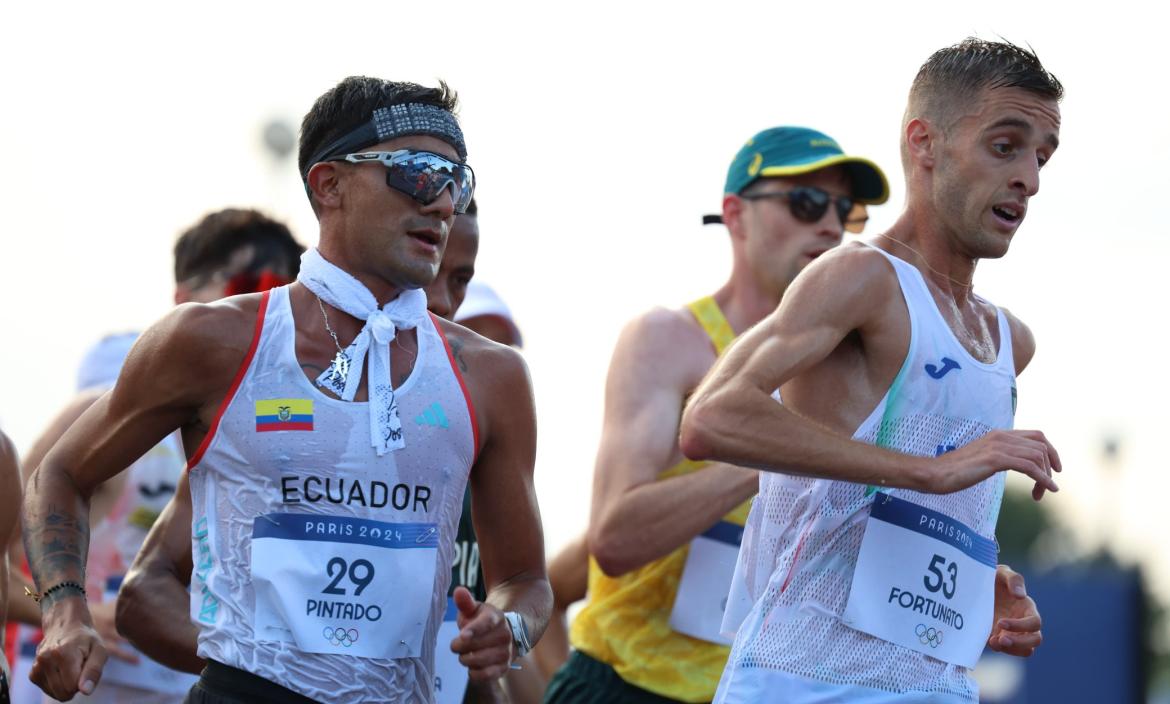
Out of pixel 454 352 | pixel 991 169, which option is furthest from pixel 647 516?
pixel 991 169

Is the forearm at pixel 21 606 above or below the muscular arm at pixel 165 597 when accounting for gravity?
below

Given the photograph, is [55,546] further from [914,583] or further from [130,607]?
[914,583]

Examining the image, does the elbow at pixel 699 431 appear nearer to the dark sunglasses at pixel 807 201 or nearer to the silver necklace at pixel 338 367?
the silver necklace at pixel 338 367

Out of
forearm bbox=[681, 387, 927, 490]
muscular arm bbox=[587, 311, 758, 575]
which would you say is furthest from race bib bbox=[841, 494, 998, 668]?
muscular arm bbox=[587, 311, 758, 575]

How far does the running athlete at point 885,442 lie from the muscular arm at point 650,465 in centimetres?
109

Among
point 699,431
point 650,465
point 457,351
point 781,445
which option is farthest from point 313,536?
point 650,465

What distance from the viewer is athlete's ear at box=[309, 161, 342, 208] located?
4.53 meters

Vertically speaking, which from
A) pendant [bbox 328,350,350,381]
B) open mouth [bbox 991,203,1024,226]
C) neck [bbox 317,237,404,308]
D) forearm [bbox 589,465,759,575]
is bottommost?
forearm [bbox 589,465,759,575]

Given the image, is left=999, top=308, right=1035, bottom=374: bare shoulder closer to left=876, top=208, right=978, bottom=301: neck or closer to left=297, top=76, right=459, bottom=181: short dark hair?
left=876, top=208, right=978, bottom=301: neck

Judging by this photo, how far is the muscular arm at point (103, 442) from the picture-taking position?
4082mm

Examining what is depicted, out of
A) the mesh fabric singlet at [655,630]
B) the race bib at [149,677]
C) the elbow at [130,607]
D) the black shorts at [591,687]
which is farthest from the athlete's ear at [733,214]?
the elbow at [130,607]

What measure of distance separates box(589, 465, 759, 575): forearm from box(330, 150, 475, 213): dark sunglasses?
4.74 feet

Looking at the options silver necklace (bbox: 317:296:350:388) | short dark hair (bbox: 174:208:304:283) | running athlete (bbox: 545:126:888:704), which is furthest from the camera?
short dark hair (bbox: 174:208:304:283)

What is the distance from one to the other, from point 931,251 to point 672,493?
1432 millimetres
